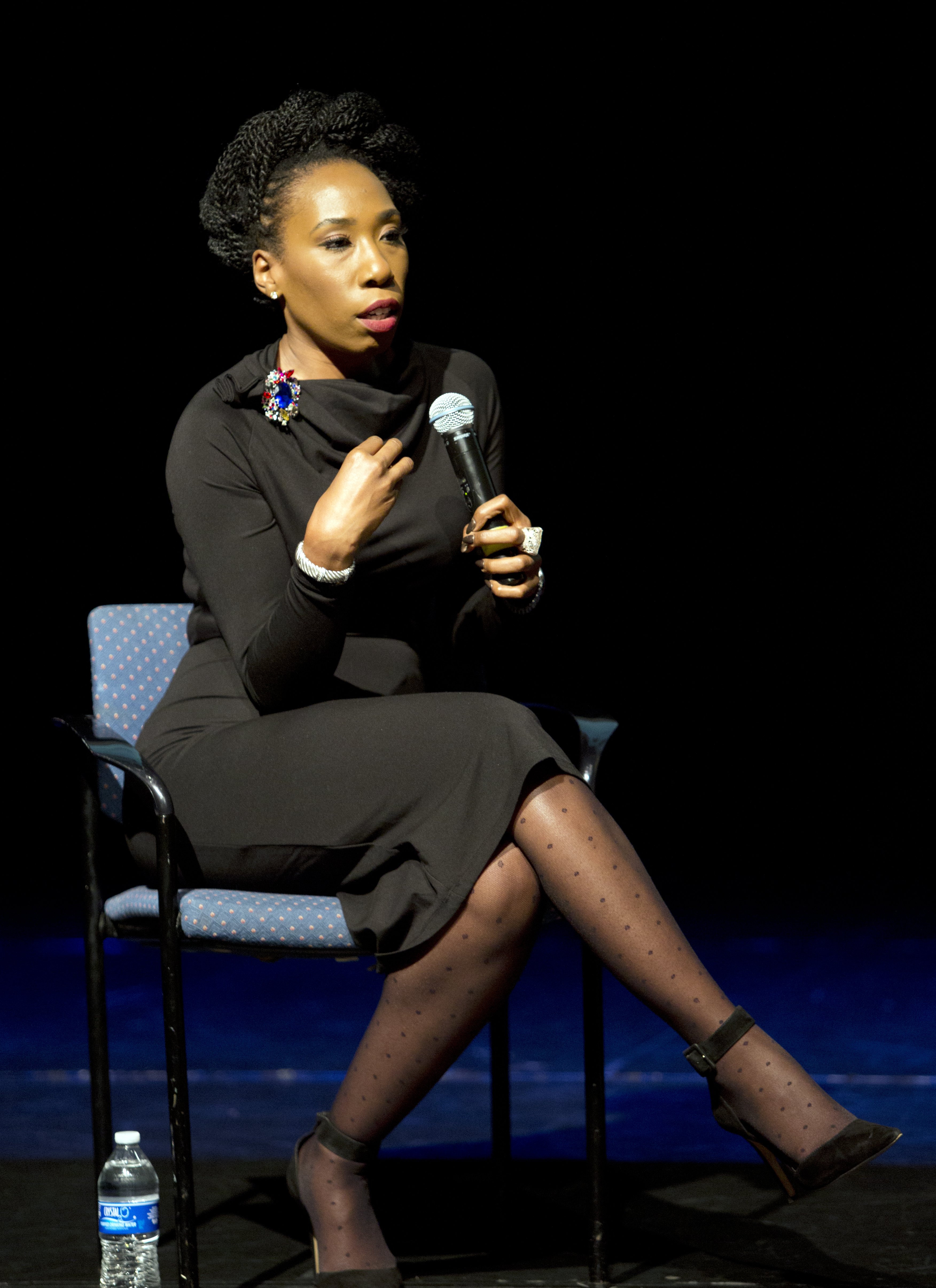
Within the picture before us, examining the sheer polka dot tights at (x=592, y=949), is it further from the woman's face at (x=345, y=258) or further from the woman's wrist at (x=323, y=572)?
the woman's face at (x=345, y=258)

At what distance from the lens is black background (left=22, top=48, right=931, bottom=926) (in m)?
3.92

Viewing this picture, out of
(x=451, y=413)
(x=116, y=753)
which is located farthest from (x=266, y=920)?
(x=451, y=413)

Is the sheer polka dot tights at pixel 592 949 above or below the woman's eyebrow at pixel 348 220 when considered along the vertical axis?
below

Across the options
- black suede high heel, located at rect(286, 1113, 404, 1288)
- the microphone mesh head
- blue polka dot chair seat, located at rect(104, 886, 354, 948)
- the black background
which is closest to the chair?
blue polka dot chair seat, located at rect(104, 886, 354, 948)

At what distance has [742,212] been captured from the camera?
4.06 m

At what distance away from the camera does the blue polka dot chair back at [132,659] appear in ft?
6.16

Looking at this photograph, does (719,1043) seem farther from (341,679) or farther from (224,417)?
(224,417)

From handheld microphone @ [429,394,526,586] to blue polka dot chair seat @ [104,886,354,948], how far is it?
0.40 meters

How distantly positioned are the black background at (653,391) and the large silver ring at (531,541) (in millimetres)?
2225

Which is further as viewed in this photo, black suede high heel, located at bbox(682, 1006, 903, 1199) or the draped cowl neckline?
the draped cowl neckline

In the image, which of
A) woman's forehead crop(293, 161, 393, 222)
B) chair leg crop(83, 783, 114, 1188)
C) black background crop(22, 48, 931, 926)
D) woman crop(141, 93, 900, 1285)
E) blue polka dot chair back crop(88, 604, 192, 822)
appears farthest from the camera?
black background crop(22, 48, 931, 926)

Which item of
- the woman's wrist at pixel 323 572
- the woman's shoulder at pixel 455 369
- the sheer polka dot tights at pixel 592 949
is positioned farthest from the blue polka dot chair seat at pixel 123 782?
the woman's shoulder at pixel 455 369

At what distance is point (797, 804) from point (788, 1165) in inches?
130

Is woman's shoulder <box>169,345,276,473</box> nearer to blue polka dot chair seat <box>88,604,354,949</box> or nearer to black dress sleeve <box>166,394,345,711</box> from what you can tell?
black dress sleeve <box>166,394,345,711</box>
